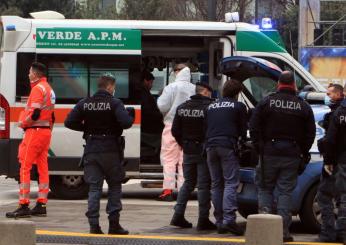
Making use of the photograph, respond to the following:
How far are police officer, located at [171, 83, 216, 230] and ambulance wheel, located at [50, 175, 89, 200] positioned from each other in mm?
3704

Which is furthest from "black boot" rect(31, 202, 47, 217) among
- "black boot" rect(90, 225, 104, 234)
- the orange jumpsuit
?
"black boot" rect(90, 225, 104, 234)

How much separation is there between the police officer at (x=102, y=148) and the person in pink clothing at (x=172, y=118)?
12.3ft

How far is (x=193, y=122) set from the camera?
1138cm

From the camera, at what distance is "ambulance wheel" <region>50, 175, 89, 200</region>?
1495 centimetres

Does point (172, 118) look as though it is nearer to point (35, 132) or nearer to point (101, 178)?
point (35, 132)

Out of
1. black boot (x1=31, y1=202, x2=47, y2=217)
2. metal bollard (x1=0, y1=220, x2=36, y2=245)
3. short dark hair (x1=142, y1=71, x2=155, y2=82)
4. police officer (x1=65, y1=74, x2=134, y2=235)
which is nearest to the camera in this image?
metal bollard (x1=0, y1=220, x2=36, y2=245)

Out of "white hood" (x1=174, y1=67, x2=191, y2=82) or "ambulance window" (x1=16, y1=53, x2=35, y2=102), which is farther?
"ambulance window" (x1=16, y1=53, x2=35, y2=102)

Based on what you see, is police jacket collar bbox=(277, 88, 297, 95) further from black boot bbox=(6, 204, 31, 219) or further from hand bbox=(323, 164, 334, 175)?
black boot bbox=(6, 204, 31, 219)

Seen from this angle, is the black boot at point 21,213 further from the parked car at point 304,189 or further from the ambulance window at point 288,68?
the ambulance window at point 288,68

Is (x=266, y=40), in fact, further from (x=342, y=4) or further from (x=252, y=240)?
(x=342, y=4)

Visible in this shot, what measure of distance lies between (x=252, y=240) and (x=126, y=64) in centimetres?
658

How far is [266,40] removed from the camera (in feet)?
49.5

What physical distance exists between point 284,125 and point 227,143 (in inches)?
32.9

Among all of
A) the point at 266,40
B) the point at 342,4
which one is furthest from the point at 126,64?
the point at 342,4
